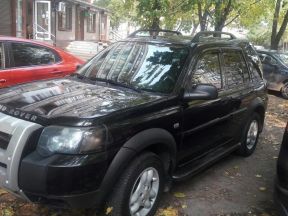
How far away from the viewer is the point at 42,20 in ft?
84.1

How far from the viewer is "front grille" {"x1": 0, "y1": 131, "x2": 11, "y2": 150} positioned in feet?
11.1

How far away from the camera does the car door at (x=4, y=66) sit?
640cm

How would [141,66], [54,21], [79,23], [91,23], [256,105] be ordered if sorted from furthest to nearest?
[91,23], [79,23], [54,21], [256,105], [141,66]

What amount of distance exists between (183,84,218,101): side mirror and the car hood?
1.32 ft

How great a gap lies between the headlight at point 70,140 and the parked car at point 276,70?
11.0 m

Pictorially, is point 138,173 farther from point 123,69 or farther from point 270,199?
point 270,199

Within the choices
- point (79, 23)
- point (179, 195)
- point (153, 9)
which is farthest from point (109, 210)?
point (79, 23)

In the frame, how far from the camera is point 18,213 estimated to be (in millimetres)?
4004

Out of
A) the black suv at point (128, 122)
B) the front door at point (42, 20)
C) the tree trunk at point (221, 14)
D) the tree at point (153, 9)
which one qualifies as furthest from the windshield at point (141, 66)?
the front door at point (42, 20)

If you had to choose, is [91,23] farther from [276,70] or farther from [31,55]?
[31,55]

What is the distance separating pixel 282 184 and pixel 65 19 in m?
27.9

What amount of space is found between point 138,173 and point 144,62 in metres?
1.48

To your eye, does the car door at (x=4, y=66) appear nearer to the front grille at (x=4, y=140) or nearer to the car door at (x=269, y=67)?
the front grille at (x=4, y=140)

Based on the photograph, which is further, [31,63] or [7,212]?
[31,63]
